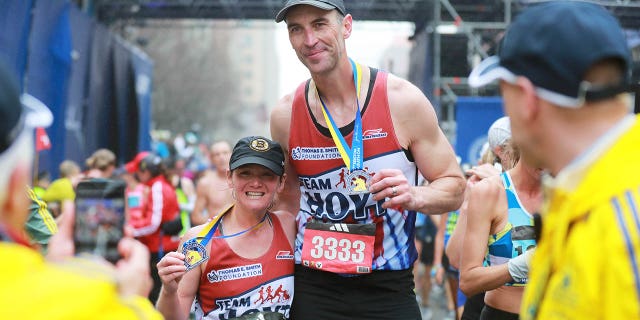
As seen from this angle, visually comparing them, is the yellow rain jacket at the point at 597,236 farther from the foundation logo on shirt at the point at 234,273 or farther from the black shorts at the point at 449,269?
the black shorts at the point at 449,269

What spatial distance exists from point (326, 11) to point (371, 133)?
659mm

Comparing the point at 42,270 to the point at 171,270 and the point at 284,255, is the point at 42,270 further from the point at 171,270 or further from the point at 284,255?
the point at 284,255

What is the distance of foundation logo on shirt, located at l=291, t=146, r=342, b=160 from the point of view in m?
3.71

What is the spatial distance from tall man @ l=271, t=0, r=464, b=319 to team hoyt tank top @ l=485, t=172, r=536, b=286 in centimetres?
26

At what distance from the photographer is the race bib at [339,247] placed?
3.65m

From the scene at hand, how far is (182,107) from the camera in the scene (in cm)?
4581

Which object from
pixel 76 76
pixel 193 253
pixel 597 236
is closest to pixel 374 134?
pixel 193 253

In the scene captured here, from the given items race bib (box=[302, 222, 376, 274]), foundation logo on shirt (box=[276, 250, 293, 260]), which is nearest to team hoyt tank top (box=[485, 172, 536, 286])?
race bib (box=[302, 222, 376, 274])

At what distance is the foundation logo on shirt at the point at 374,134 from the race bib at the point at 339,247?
16.8 inches

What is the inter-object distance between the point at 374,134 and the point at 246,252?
0.85 meters

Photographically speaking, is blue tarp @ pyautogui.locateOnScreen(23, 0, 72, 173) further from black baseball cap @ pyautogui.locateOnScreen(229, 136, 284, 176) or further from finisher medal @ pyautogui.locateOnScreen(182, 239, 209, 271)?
finisher medal @ pyautogui.locateOnScreen(182, 239, 209, 271)

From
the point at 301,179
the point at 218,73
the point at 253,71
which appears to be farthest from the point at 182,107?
the point at 253,71

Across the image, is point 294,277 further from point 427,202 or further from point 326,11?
point 326,11

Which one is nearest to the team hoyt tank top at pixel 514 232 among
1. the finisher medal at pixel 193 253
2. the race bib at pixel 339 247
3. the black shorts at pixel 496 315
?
the black shorts at pixel 496 315
